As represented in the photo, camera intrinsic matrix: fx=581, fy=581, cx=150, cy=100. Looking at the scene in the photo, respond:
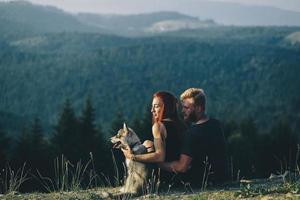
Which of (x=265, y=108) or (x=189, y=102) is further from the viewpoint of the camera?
(x=265, y=108)

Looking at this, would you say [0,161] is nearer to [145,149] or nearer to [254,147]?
[254,147]

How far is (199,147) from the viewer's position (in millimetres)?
9164

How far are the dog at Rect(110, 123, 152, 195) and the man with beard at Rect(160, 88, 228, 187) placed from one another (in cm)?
35

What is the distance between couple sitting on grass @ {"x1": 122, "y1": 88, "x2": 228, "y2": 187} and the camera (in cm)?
904

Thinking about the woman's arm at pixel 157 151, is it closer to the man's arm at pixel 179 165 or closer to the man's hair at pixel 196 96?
the man's arm at pixel 179 165

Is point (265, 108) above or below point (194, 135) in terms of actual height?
below

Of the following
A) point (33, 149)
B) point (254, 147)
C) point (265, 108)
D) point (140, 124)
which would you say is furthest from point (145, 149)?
point (265, 108)

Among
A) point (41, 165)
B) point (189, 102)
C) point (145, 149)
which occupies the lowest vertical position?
point (41, 165)

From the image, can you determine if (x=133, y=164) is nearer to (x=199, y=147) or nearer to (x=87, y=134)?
(x=199, y=147)

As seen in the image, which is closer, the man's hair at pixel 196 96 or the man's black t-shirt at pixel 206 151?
the man's hair at pixel 196 96

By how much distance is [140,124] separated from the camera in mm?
61594

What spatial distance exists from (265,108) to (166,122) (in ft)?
577

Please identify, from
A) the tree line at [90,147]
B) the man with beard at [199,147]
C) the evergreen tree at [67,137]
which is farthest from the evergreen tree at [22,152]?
the man with beard at [199,147]

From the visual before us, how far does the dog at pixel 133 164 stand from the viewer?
8977mm
